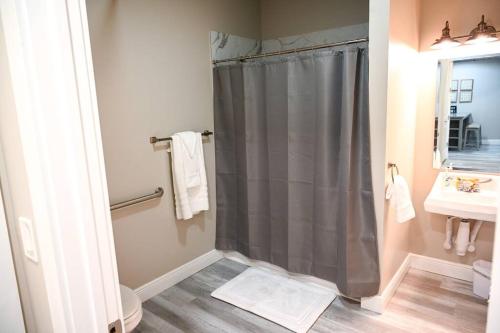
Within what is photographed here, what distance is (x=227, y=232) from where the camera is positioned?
3045mm

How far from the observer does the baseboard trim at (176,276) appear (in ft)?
8.26

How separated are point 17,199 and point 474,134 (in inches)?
114

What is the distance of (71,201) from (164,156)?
186 cm

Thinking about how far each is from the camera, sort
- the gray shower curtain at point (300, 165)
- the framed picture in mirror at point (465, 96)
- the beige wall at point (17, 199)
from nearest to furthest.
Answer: the beige wall at point (17, 199)
the gray shower curtain at point (300, 165)
the framed picture in mirror at point (465, 96)

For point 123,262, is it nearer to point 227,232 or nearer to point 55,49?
point 227,232

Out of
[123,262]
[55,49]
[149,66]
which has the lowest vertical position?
[123,262]

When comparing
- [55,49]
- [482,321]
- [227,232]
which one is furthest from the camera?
[227,232]

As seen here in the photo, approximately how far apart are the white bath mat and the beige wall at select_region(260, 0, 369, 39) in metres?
2.26

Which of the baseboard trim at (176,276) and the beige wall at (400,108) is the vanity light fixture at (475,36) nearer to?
the beige wall at (400,108)

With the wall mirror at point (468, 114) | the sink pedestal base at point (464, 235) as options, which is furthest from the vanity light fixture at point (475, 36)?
the sink pedestal base at point (464, 235)

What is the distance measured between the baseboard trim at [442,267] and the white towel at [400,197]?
3.06ft

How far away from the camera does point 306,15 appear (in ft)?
9.94

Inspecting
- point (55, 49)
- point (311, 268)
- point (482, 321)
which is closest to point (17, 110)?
point (55, 49)

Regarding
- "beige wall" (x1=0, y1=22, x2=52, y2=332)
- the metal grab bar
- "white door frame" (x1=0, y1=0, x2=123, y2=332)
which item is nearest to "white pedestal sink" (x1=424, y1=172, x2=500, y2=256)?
the metal grab bar
